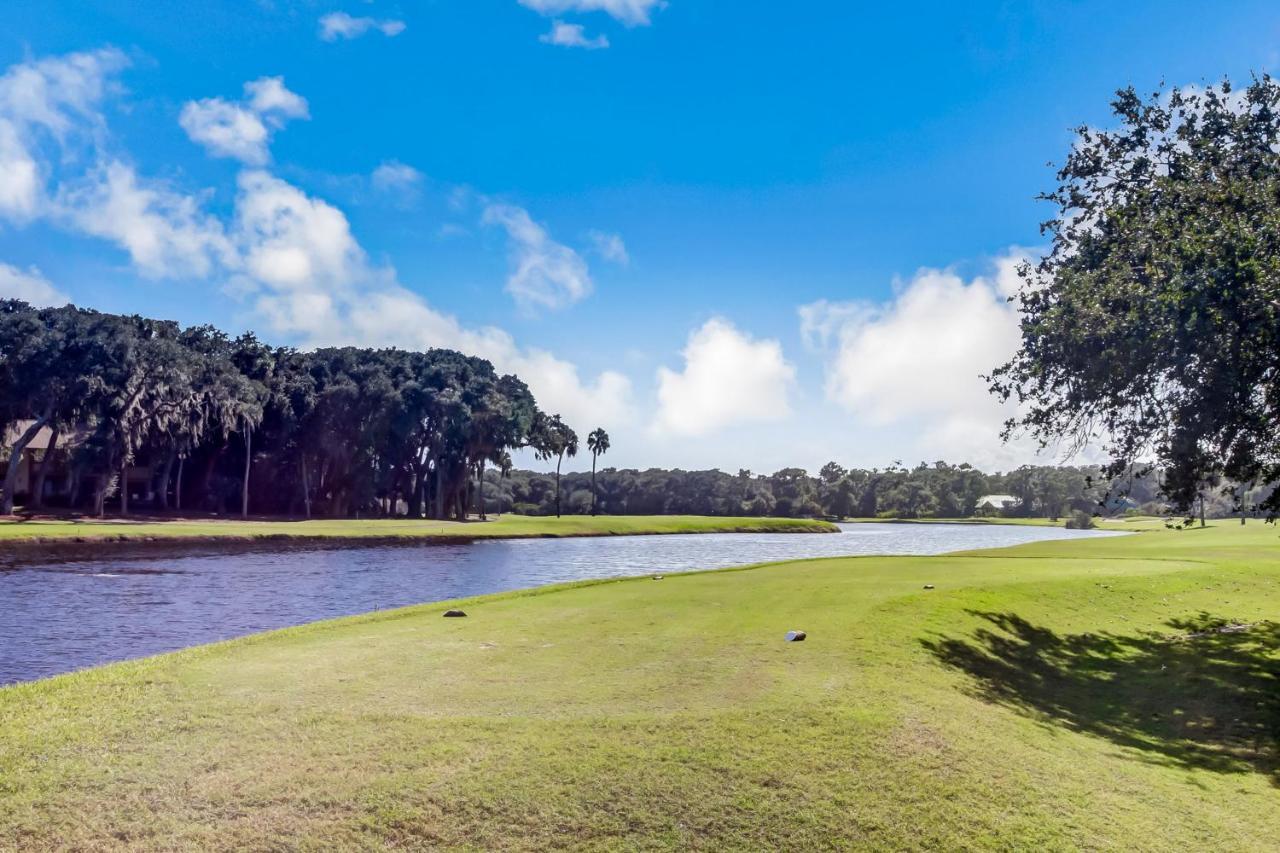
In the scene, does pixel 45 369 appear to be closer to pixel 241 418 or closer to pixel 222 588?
pixel 241 418

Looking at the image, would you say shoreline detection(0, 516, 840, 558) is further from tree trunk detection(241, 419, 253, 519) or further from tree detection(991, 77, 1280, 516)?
tree detection(991, 77, 1280, 516)

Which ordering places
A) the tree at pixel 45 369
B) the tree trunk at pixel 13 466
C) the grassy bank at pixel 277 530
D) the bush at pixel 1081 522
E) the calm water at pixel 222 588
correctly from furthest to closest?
the bush at pixel 1081 522 → the tree trunk at pixel 13 466 → the tree at pixel 45 369 → the grassy bank at pixel 277 530 → the calm water at pixel 222 588

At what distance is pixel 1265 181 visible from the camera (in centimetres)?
1495

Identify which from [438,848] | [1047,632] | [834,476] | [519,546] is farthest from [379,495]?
[834,476]

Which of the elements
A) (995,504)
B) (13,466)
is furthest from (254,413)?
(995,504)

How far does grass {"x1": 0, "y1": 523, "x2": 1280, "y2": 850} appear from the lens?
6.48 metres

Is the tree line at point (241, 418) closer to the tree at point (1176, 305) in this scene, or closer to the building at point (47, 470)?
the building at point (47, 470)

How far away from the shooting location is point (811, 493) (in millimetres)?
159125

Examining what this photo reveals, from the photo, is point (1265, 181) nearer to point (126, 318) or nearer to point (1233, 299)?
point (1233, 299)

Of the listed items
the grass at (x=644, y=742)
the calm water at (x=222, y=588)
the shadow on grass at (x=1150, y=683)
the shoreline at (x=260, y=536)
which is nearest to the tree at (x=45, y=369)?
the shoreline at (x=260, y=536)

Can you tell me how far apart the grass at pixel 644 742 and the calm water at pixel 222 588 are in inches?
231

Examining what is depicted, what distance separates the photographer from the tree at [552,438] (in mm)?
104562

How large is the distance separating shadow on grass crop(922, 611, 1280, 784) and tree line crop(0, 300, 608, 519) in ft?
220

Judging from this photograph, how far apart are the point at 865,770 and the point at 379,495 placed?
92010 millimetres
